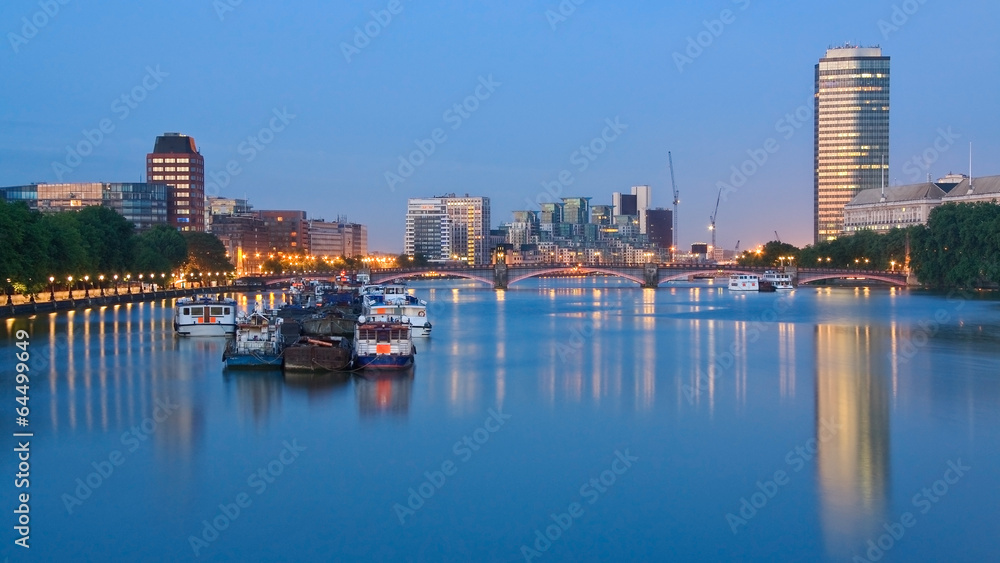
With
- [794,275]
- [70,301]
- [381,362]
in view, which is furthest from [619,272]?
[381,362]

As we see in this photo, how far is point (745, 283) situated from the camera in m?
121

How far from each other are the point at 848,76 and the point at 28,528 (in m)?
198

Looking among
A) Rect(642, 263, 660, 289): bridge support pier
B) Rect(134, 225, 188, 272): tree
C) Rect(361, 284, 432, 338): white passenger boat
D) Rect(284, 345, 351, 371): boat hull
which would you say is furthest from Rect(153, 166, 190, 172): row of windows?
Rect(284, 345, 351, 371): boat hull

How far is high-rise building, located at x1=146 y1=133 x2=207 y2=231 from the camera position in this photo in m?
176

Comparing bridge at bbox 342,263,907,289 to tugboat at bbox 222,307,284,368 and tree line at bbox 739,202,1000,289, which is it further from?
tugboat at bbox 222,307,284,368

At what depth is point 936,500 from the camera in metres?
20.4

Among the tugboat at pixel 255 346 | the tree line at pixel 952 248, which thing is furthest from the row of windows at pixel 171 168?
the tugboat at pixel 255 346

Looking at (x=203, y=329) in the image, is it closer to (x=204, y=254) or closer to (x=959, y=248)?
(x=959, y=248)

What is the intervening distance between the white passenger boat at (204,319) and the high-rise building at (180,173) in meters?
127

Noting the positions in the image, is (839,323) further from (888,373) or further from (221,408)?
(221,408)

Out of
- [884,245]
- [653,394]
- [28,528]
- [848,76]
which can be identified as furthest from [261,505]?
[848,76]

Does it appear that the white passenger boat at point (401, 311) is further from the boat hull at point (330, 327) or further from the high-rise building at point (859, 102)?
the high-rise building at point (859, 102)

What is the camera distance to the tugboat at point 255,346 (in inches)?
1465

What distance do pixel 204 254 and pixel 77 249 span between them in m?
55.4
